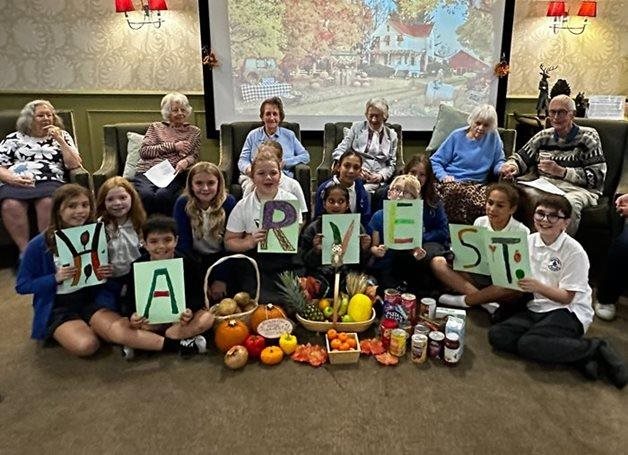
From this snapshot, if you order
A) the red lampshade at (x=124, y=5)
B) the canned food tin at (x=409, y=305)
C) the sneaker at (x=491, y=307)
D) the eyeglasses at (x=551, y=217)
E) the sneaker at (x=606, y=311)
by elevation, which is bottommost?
the sneaker at (x=606, y=311)

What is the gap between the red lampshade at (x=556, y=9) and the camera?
12.8 ft

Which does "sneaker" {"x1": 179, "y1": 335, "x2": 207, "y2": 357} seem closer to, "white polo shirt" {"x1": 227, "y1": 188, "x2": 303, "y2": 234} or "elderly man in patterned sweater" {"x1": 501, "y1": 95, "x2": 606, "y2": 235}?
"white polo shirt" {"x1": 227, "y1": 188, "x2": 303, "y2": 234}

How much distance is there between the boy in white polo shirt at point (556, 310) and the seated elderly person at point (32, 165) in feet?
8.84

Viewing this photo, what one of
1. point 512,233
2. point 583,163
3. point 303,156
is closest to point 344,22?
point 303,156

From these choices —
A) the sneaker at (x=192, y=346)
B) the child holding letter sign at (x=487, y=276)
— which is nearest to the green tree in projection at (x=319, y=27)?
the child holding letter sign at (x=487, y=276)

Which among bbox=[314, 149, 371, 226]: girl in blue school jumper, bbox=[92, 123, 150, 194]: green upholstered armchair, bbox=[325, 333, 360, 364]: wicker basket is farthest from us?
bbox=[92, 123, 150, 194]: green upholstered armchair

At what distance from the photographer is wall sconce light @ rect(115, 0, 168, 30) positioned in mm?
3963

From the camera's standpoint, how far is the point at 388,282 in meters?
2.72

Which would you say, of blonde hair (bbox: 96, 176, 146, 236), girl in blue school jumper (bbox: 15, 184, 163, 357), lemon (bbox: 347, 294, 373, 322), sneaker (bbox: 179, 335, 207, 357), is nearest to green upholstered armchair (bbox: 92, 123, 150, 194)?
blonde hair (bbox: 96, 176, 146, 236)

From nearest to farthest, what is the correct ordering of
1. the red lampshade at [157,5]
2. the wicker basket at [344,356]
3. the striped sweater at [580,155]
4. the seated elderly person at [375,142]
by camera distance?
the wicker basket at [344,356] < the striped sweater at [580,155] < the seated elderly person at [375,142] < the red lampshade at [157,5]

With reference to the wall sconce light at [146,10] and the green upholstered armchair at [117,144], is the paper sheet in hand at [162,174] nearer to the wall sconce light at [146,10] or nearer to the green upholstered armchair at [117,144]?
the green upholstered armchair at [117,144]

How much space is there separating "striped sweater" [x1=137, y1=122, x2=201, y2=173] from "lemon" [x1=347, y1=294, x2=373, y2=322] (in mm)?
1730

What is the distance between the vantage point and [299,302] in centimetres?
237

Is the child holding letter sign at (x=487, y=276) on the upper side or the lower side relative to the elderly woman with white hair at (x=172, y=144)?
lower
